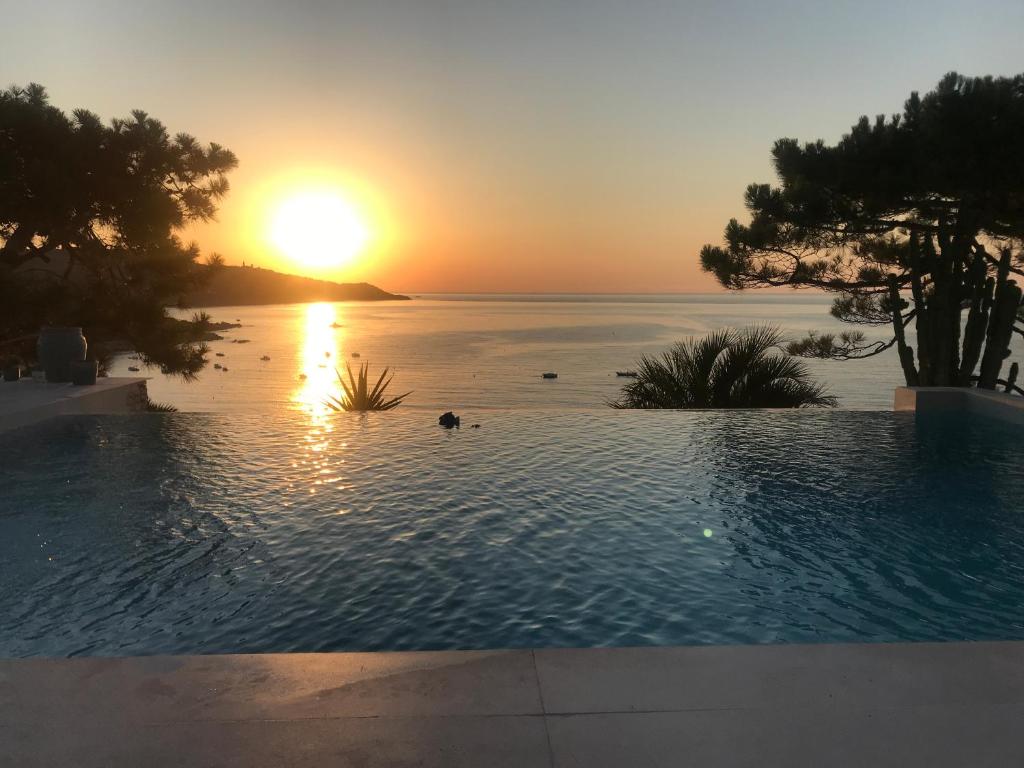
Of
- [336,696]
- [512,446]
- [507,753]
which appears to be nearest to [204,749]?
[336,696]

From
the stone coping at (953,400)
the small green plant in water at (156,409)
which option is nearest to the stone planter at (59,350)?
the small green plant in water at (156,409)

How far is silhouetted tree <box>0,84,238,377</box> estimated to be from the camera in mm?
13586

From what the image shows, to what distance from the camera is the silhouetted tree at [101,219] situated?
1359 cm

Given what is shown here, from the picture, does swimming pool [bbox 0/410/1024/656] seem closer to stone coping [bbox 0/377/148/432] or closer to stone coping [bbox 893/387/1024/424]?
stone coping [bbox 0/377/148/432]

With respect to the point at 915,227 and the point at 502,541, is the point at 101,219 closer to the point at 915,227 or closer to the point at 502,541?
the point at 502,541

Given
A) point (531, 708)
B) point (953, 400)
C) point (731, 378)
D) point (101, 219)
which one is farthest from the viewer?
point (101, 219)

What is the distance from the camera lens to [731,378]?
11938 mm

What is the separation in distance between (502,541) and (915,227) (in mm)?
10887

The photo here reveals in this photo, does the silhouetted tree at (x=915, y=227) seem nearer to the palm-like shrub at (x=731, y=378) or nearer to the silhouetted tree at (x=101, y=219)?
the palm-like shrub at (x=731, y=378)

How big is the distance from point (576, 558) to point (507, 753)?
2.27 metres

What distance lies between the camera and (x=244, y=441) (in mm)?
7949

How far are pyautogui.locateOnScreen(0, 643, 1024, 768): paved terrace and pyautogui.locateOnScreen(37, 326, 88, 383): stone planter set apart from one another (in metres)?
8.91

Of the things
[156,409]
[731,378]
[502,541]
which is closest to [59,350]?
[156,409]

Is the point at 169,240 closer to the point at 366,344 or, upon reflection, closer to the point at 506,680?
the point at 506,680
